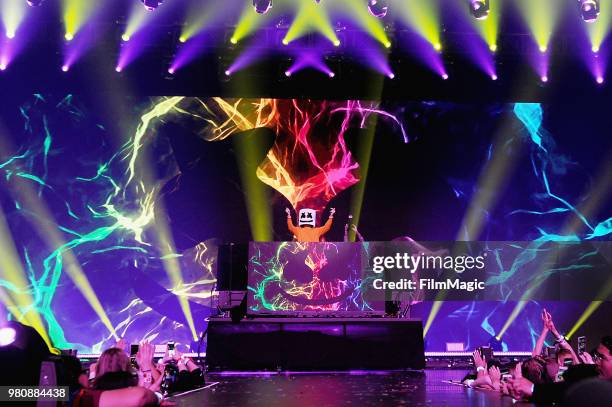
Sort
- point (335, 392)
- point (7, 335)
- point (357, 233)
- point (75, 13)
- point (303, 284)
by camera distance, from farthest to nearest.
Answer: point (357, 233), point (75, 13), point (303, 284), point (335, 392), point (7, 335)

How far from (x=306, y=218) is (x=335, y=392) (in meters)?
4.18

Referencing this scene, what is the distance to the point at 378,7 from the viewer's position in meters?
6.95

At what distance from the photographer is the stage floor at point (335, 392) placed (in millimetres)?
3662

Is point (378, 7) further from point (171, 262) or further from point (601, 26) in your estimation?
point (171, 262)

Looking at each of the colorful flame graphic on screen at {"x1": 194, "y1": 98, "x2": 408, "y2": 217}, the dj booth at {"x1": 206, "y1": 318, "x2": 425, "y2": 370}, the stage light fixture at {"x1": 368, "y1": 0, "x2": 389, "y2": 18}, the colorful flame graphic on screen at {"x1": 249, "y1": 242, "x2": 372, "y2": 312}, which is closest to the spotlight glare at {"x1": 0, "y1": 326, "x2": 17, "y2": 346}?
the dj booth at {"x1": 206, "y1": 318, "x2": 425, "y2": 370}

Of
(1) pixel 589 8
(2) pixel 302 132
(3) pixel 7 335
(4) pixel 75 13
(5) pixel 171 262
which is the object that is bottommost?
(3) pixel 7 335

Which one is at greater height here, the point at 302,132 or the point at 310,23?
the point at 310,23

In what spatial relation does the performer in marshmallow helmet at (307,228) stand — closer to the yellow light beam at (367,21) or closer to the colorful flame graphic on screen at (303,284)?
the colorful flame graphic on screen at (303,284)

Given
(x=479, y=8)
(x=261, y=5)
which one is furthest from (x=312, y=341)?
(x=479, y=8)

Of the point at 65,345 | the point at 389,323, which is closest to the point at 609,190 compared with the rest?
the point at 389,323

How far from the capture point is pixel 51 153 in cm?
834

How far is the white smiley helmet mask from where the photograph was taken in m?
8.27

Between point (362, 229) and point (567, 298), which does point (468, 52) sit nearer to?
point (362, 229)

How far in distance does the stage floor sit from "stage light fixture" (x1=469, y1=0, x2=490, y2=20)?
3.78 metres
